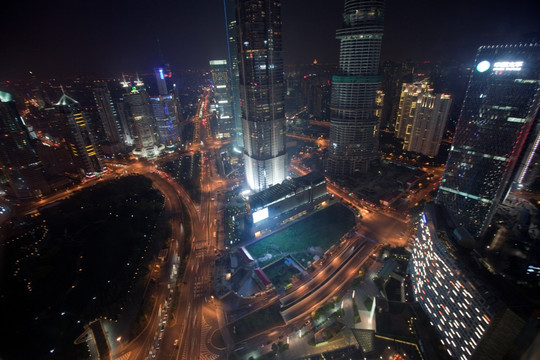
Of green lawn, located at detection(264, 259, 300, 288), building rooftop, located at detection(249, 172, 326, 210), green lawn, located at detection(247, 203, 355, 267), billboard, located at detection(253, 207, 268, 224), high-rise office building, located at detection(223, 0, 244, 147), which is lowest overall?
green lawn, located at detection(264, 259, 300, 288)

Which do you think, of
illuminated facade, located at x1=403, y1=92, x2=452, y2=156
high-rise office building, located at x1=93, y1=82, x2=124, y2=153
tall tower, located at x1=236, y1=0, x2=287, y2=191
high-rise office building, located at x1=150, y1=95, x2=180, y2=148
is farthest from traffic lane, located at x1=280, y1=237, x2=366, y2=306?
high-rise office building, located at x1=93, y1=82, x2=124, y2=153

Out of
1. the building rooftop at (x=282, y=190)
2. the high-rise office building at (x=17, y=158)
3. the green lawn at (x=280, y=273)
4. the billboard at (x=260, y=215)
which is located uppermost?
the high-rise office building at (x=17, y=158)

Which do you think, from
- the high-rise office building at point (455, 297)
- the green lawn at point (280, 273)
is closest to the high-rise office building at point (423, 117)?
the high-rise office building at point (455, 297)

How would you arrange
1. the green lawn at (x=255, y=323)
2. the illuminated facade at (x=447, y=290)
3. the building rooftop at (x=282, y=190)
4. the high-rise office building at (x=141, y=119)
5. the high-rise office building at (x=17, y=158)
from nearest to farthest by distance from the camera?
the illuminated facade at (x=447, y=290) → the green lawn at (x=255, y=323) → the building rooftop at (x=282, y=190) → the high-rise office building at (x=17, y=158) → the high-rise office building at (x=141, y=119)

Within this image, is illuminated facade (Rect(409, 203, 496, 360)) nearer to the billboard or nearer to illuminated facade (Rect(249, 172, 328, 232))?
illuminated facade (Rect(249, 172, 328, 232))

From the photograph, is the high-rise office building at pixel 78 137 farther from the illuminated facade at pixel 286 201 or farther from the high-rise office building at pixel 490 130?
the high-rise office building at pixel 490 130

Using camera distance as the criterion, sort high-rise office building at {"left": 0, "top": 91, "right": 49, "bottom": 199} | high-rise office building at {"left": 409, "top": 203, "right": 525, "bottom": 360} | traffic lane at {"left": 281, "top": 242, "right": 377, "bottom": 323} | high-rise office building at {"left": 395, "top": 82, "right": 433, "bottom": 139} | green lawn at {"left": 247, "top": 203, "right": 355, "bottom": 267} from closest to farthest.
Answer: high-rise office building at {"left": 409, "top": 203, "right": 525, "bottom": 360}, traffic lane at {"left": 281, "top": 242, "right": 377, "bottom": 323}, green lawn at {"left": 247, "top": 203, "right": 355, "bottom": 267}, high-rise office building at {"left": 0, "top": 91, "right": 49, "bottom": 199}, high-rise office building at {"left": 395, "top": 82, "right": 433, "bottom": 139}

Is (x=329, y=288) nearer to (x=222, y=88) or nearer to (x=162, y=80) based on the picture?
(x=222, y=88)
